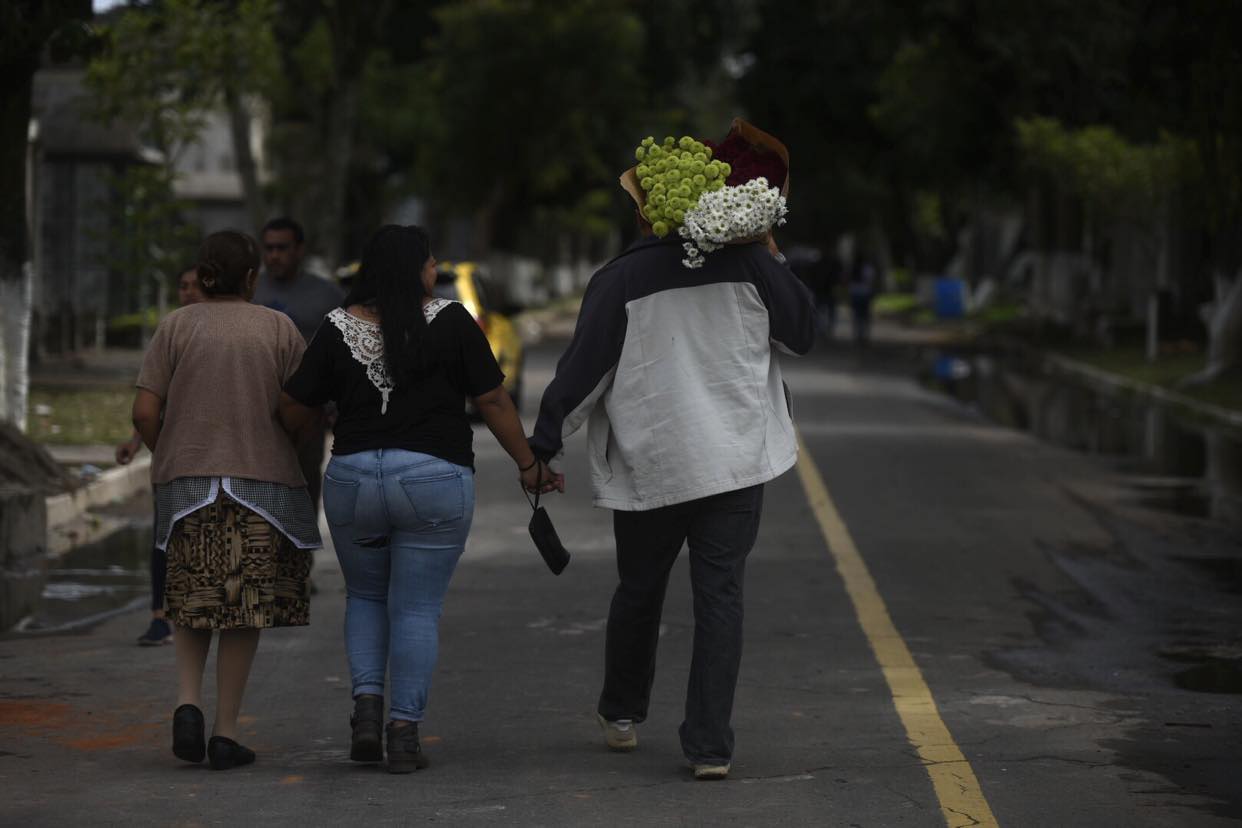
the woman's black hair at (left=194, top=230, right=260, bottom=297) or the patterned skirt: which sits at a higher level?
the woman's black hair at (left=194, top=230, right=260, bottom=297)

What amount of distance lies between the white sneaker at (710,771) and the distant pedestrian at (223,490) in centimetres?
138

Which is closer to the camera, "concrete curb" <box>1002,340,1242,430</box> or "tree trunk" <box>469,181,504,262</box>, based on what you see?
"concrete curb" <box>1002,340,1242,430</box>

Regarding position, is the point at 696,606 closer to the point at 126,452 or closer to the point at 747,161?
the point at 747,161

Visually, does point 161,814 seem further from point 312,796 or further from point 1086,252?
point 1086,252

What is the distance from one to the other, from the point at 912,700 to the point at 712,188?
235 cm

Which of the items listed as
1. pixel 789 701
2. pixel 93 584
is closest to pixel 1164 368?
pixel 93 584

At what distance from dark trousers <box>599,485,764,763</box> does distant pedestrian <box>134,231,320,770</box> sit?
104 centimetres

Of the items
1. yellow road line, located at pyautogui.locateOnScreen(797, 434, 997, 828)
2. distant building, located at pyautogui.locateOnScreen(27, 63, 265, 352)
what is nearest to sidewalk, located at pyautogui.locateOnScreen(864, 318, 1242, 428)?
yellow road line, located at pyautogui.locateOnScreen(797, 434, 997, 828)

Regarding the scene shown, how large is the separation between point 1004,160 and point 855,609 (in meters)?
36.3

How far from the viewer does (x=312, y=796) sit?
638 centimetres

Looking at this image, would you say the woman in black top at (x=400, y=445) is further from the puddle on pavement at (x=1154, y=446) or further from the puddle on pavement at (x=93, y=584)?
the puddle on pavement at (x=93, y=584)

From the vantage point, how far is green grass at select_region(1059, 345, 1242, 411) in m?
26.0

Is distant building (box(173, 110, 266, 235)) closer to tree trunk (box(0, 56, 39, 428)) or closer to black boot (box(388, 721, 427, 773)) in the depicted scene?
tree trunk (box(0, 56, 39, 428))

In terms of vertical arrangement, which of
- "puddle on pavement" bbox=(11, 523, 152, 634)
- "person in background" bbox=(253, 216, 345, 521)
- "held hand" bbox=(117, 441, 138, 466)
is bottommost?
"puddle on pavement" bbox=(11, 523, 152, 634)
